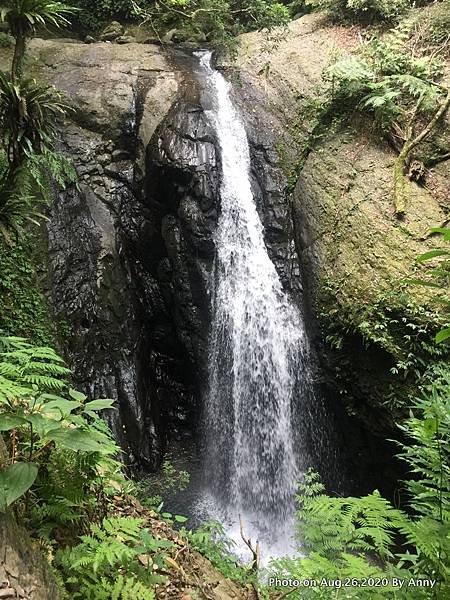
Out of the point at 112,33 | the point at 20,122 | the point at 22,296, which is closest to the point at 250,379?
the point at 22,296

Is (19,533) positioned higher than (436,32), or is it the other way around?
(436,32)

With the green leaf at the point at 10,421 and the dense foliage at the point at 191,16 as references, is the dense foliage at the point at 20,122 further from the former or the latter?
the dense foliage at the point at 191,16

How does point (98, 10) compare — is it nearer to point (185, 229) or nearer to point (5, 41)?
point (5, 41)

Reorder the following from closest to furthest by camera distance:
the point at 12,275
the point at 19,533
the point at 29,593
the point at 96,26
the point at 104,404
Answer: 1. the point at 29,593
2. the point at 19,533
3. the point at 104,404
4. the point at 12,275
5. the point at 96,26

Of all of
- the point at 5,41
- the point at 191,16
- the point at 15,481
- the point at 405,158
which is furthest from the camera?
the point at 191,16

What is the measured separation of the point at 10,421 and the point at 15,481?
8.6 inches

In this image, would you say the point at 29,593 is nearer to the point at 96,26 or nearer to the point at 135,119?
the point at 135,119

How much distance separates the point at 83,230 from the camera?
6.88 meters

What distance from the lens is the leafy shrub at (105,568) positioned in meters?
1.76

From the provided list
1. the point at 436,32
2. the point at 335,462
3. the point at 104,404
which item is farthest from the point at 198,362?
the point at 436,32

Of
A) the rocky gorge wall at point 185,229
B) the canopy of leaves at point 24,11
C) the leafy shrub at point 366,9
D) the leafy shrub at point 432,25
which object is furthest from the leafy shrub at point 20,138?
the leafy shrub at point 366,9

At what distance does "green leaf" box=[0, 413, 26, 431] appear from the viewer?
1521mm

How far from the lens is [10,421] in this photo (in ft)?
5.09

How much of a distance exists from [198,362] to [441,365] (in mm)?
3967
